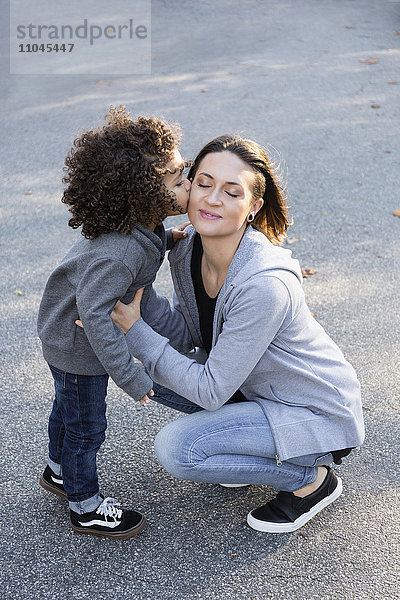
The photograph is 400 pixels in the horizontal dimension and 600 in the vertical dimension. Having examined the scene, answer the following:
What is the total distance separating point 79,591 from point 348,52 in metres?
7.14

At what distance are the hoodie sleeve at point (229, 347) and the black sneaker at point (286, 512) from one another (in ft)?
1.47

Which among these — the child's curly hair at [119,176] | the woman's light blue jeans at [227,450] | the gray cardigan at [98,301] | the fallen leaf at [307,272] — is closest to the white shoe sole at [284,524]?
the woman's light blue jeans at [227,450]

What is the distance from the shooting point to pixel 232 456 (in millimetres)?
2160

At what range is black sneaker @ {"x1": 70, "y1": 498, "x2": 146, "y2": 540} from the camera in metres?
2.25

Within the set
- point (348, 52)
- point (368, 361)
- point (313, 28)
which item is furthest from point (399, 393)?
point (313, 28)

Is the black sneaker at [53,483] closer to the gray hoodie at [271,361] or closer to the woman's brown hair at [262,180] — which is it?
the gray hoodie at [271,361]

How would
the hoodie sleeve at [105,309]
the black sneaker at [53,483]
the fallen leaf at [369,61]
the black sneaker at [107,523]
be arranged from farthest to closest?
the fallen leaf at [369,61], the black sneaker at [53,483], the black sneaker at [107,523], the hoodie sleeve at [105,309]

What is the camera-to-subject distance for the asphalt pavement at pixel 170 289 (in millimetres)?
2146

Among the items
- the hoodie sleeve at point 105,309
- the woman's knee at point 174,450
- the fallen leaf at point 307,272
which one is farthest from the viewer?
the fallen leaf at point 307,272

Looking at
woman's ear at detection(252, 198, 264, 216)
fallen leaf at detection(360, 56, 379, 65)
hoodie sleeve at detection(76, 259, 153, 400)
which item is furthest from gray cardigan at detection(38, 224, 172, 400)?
fallen leaf at detection(360, 56, 379, 65)

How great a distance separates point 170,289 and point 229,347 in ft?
5.62

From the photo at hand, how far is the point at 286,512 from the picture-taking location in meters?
2.28

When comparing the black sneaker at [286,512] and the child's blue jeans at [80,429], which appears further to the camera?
the black sneaker at [286,512]

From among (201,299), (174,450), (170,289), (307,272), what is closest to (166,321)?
(201,299)
